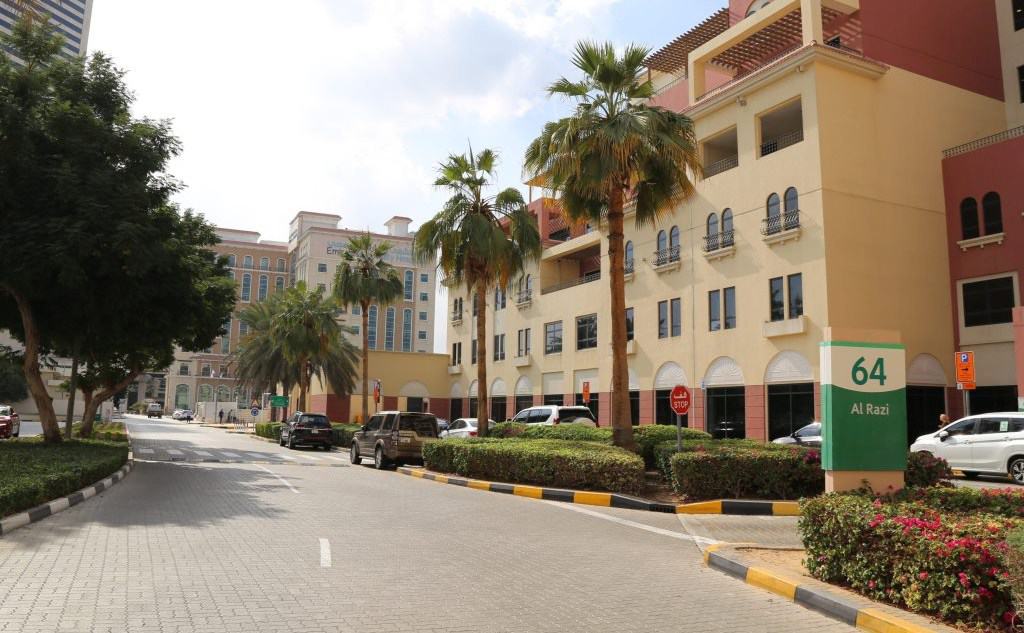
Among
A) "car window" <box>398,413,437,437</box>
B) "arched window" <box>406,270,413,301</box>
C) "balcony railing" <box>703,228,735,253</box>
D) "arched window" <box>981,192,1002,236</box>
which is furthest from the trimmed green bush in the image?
"arched window" <box>406,270,413,301</box>

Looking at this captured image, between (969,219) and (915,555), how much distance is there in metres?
28.1

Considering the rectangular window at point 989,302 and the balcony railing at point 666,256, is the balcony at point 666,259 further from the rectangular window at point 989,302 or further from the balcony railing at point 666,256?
the rectangular window at point 989,302

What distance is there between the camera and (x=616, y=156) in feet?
57.8

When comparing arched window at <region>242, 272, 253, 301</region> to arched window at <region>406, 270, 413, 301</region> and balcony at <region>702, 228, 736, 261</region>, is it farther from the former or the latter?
balcony at <region>702, 228, 736, 261</region>

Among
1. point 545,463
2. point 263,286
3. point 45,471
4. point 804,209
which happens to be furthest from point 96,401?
point 263,286

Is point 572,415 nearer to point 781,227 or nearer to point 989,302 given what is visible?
point 781,227

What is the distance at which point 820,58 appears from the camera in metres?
28.2

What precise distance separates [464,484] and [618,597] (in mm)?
11610

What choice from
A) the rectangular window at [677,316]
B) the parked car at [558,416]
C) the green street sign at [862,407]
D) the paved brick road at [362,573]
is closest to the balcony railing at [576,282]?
the rectangular window at [677,316]

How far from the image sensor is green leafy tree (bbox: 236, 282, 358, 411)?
145 ft

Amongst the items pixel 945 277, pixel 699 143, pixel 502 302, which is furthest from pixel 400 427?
pixel 502 302

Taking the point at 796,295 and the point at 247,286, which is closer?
the point at 796,295

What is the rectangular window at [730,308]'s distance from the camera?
31.6 metres

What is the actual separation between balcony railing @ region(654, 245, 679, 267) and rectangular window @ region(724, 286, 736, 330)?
3.61 meters
